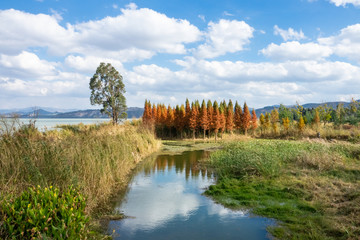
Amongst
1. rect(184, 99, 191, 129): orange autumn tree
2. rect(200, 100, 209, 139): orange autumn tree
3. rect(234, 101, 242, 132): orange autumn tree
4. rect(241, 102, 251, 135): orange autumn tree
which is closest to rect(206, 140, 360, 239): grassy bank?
rect(200, 100, 209, 139): orange autumn tree

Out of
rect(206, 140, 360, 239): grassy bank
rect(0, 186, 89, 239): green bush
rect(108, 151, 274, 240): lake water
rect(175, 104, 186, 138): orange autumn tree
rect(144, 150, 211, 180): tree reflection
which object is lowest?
rect(144, 150, 211, 180): tree reflection

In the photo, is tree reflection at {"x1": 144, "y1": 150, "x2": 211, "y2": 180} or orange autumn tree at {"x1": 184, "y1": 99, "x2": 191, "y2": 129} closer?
tree reflection at {"x1": 144, "y1": 150, "x2": 211, "y2": 180}

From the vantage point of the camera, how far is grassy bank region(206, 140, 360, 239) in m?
5.35

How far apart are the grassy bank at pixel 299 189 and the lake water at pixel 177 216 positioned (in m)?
0.48

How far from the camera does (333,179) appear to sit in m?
8.84

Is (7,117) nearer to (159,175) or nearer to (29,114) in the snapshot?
(29,114)

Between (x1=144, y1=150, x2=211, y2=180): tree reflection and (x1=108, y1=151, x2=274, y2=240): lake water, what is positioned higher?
(x1=108, y1=151, x2=274, y2=240): lake water

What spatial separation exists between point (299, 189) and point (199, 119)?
20602 millimetres

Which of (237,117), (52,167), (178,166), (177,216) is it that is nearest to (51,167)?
(52,167)

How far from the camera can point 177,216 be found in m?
6.44

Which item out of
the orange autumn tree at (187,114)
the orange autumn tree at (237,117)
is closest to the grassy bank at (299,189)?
the orange autumn tree at (187,114)

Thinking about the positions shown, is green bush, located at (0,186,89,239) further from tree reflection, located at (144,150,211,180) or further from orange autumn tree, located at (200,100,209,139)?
orange autumn tree, located at (200,100,209,139)

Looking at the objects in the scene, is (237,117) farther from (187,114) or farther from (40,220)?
(40,220)

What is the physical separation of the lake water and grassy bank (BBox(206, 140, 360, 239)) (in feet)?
1.59
